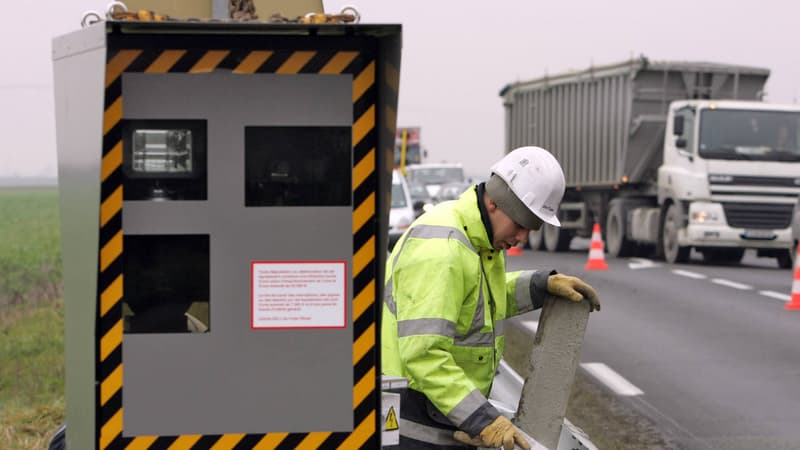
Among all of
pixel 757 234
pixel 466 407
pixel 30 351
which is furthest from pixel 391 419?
pixel 757 234

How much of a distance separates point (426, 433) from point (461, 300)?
0.50 meters

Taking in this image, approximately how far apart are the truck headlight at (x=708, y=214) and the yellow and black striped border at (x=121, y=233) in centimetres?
1921

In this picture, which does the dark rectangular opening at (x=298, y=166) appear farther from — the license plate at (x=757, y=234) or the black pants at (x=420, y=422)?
the license plate at (x=757, y=234)

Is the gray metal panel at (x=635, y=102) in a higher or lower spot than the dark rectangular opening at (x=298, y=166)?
higher

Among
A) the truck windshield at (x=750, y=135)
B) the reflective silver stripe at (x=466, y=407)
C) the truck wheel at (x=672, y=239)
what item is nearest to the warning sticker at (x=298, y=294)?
the reflective silver stripe at (x=466, y=407)

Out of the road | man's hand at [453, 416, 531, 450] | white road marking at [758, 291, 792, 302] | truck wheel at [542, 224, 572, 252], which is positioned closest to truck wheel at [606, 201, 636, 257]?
truck wheel at [542, 224, 572, 252]

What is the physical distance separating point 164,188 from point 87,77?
35cm

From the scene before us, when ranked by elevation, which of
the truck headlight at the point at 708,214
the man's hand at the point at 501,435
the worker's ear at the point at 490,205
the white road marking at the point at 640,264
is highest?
the worker's ear at the point at 490,205

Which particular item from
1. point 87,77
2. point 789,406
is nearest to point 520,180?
point 87,77

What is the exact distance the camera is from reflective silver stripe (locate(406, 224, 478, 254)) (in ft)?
13.3

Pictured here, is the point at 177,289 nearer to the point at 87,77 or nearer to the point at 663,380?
the point at 87,77

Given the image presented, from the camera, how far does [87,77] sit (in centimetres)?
328

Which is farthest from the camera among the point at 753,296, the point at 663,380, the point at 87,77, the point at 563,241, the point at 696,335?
the point at 563,241

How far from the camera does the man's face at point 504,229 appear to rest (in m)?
4.12
